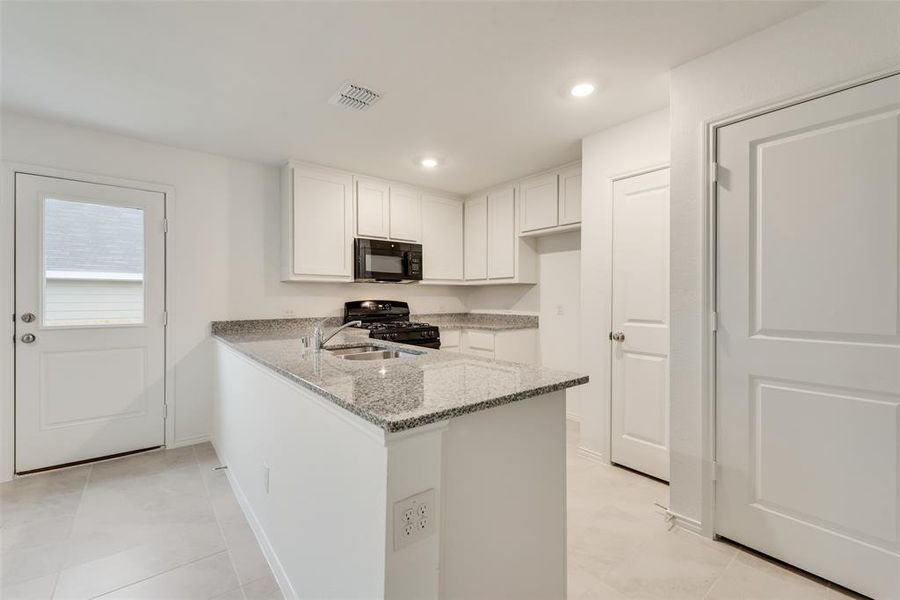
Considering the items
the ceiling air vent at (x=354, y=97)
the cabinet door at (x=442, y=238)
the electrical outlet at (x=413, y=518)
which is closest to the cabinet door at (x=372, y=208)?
the cabinet door at (x=442, y=238)

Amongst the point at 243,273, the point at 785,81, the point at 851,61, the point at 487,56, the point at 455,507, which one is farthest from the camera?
the point at 243,273

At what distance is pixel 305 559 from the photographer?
1388 mm

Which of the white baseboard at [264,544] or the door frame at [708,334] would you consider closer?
the white baseboard at [264,544]

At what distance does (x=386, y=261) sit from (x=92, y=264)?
2.19 meters

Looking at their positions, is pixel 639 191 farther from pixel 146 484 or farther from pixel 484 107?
pixel 146 484

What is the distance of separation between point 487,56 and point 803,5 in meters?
1.29

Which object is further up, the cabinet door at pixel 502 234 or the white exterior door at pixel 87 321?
the cabinet door at pixel 502 234

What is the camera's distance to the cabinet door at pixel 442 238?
13.8 feet

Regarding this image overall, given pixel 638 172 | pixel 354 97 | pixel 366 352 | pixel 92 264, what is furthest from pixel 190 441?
pixel 638 172

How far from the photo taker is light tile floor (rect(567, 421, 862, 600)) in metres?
1.53

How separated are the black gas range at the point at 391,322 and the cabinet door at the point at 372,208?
75 cm

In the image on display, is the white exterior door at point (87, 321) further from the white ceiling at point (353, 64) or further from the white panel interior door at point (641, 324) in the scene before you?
the white panel interior door at point (641, 324)

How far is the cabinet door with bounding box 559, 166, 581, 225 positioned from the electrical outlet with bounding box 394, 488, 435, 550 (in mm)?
2919

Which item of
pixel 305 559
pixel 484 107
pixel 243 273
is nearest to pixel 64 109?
pixel 243 273
